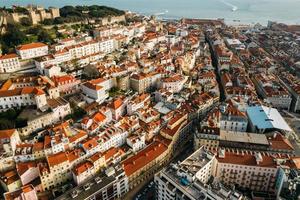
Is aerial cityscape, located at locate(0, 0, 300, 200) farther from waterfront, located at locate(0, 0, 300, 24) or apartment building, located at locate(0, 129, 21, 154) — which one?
waterfront, located at locate(0, 0, 300, 24)

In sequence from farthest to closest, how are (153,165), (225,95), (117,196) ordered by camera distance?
(225,95), (153,165), (117,196)

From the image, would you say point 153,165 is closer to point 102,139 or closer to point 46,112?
point 102,139

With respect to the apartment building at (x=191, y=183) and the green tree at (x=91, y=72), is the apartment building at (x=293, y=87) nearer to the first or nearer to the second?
the apartment building at (x=191, y=183)

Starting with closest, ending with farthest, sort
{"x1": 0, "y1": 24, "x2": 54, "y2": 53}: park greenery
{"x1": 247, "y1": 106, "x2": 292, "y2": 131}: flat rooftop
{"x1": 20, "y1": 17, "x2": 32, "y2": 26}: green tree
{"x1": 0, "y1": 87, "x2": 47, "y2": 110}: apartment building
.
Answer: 1. {"x1": 0, "y1": 87, "x2": 47, "y2": 110}: apartment building
2. {"x1": 247, "y1": 106, "x2": 292, "y2": 131}: flat rooftop
3. {"x1": 0, "y1": 24, "x2": 54, "y2": 53}: park greenery
4. {"x1": 20, "y1": 17, "x2": 32, "y2": 26}: green tree

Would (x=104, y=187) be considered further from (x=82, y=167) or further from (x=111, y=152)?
(x=111, y=152)

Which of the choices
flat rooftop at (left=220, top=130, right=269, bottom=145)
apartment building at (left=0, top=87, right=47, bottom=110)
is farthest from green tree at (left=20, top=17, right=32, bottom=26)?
flat rooftop at (left=220, top=130, right=269, bottom=145)

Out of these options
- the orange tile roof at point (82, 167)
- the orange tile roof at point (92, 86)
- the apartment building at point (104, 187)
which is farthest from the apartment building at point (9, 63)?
the apartment building at point (104, 187)

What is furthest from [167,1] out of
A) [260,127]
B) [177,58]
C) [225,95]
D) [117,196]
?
[117,196]

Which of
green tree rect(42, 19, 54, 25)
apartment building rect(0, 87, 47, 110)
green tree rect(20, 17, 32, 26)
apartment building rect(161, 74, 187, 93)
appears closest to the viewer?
apartment building rect(0, 87, 47, 110)
